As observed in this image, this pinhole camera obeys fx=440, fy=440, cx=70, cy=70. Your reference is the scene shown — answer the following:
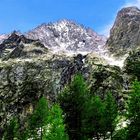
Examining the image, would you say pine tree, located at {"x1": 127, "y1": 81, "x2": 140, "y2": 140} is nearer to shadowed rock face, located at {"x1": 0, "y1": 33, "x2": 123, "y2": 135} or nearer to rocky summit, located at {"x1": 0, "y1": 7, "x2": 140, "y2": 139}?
rocky summit, located at {"x1": 0, "y1": 7, "x2": 140, "y2": 139}

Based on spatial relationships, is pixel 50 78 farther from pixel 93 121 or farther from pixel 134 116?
pixel 134 116

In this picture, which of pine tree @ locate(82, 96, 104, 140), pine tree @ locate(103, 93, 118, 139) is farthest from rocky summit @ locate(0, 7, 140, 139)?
pine tree @ locate(82, 96, 104, 140)

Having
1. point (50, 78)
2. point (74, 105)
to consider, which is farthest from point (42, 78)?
point (74, 105)

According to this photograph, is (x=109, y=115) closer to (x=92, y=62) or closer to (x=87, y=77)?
(x=87, y=77)

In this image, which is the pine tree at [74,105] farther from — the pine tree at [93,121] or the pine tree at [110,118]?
the pine tree at [110,118]

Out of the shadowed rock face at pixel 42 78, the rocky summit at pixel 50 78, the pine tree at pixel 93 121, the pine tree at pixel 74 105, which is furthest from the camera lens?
the shadowed rock face at pixel 42 78

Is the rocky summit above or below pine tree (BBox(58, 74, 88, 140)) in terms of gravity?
above

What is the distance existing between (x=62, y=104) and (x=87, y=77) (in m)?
73.4

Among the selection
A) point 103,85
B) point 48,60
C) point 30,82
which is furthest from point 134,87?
point 48,60

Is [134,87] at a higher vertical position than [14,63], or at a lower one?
lower

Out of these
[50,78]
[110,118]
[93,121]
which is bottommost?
[93,121]

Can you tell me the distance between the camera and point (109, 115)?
277ft

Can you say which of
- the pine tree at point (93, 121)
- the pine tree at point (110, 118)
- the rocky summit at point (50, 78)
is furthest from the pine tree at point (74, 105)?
the rocky summit at point (50, 78)

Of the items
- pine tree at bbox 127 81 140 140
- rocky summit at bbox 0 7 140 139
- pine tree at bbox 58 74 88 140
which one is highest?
rocky summit at bbox 0 7 140 139
